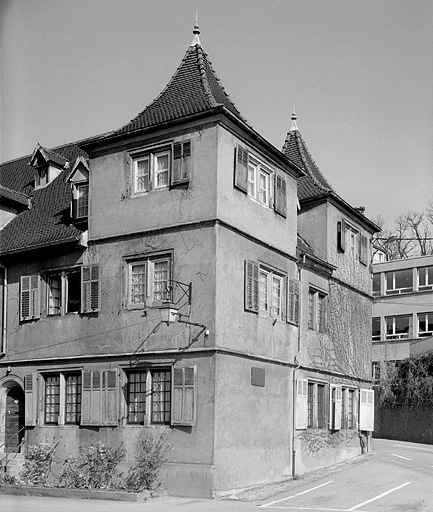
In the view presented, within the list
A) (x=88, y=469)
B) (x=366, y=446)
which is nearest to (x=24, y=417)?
(x=88, y=469)

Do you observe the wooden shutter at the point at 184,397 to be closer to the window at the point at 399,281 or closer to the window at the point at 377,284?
the window at the point at 399,281

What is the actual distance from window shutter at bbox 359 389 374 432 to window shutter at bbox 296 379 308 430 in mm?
5432

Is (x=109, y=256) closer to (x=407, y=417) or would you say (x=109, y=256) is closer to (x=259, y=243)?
(x=259, y=243)

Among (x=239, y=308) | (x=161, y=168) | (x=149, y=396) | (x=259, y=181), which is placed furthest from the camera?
(x=259, y=181)

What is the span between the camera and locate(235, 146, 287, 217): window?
71.4 feet

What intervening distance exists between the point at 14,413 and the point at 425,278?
35.7 m

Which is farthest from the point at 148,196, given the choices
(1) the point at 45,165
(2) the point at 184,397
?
(1) the point at 45,165

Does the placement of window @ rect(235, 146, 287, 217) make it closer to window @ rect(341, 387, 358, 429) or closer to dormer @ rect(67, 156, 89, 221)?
dormer @ rect(67, 156, 89, 221)

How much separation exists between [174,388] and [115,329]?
2527mm

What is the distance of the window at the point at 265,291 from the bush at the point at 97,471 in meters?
5.02

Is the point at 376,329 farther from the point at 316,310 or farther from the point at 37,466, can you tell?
the point at 37,466

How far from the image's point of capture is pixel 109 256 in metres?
22.4

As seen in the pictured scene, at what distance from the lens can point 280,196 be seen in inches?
946

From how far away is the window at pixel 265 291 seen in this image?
71.5 ft
